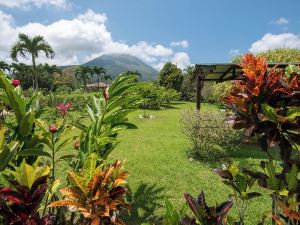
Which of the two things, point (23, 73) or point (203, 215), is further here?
point (23, 73)

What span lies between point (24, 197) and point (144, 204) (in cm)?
375

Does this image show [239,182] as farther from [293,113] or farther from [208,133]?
[208,133]

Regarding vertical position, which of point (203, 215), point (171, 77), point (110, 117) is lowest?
point (203, 215)

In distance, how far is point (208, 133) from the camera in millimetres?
9039

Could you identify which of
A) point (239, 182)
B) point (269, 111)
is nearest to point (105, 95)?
point (239, 182)

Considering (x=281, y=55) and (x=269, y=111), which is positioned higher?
(x=281, y=55)

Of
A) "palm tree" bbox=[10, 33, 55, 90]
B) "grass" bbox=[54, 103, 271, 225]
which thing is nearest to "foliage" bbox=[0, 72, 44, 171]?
"grass" bbox=[54, 103, 271, 225]

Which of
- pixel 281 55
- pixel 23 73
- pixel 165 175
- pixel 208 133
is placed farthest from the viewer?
pixel 23 73

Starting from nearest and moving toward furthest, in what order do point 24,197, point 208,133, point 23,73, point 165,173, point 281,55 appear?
point 24,197 → point 165,173 → point 208,133 → point 281,55 → point 23,73

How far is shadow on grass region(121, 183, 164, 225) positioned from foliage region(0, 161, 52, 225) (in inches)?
101

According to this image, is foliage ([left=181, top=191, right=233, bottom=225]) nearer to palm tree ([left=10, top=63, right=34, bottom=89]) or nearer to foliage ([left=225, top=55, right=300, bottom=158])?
foliage ([left=225, top=55, right=300, bottom=158])

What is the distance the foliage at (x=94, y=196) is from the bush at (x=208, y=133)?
714cm

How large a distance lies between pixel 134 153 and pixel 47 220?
7933mm

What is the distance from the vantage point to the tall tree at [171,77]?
4084cm
